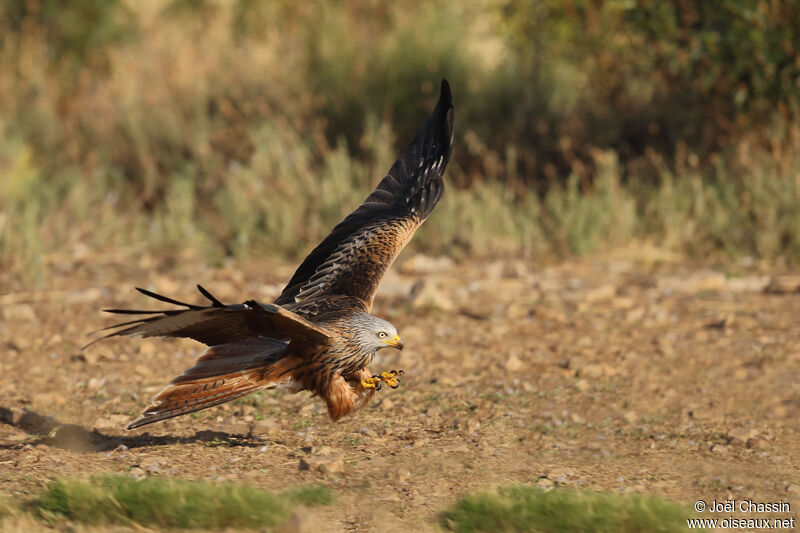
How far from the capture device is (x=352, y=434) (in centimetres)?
538

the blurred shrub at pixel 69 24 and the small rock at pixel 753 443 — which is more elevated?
the blurred shrub at pixel 69 24

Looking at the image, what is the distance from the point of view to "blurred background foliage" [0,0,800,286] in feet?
30.0

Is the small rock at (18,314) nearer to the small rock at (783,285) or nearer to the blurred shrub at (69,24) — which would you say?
the small rock at (783,285)

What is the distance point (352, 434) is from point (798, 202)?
17.1 ft

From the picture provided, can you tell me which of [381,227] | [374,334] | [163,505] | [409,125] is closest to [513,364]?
[381,227]

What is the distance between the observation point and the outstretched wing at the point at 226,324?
13.6 ft

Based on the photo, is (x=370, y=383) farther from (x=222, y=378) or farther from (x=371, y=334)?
(x=222, y=378)

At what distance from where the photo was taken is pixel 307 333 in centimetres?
472

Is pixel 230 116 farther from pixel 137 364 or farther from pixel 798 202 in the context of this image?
pixel 798 202

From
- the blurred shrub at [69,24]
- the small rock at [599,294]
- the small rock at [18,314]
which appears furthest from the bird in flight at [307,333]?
the blurred shrub at [69,24]

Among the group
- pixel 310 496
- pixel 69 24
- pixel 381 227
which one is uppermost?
pixel 69 24

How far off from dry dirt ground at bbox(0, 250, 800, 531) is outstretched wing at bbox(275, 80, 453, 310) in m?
0.72

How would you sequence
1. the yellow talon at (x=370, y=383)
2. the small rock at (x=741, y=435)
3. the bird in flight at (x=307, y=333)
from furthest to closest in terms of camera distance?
the small rock at (x=741, y=435), the yellow talon at (x=370, y=383), the bird in flight at (x=307, y=333)

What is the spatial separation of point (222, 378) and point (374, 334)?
2.50 feet
